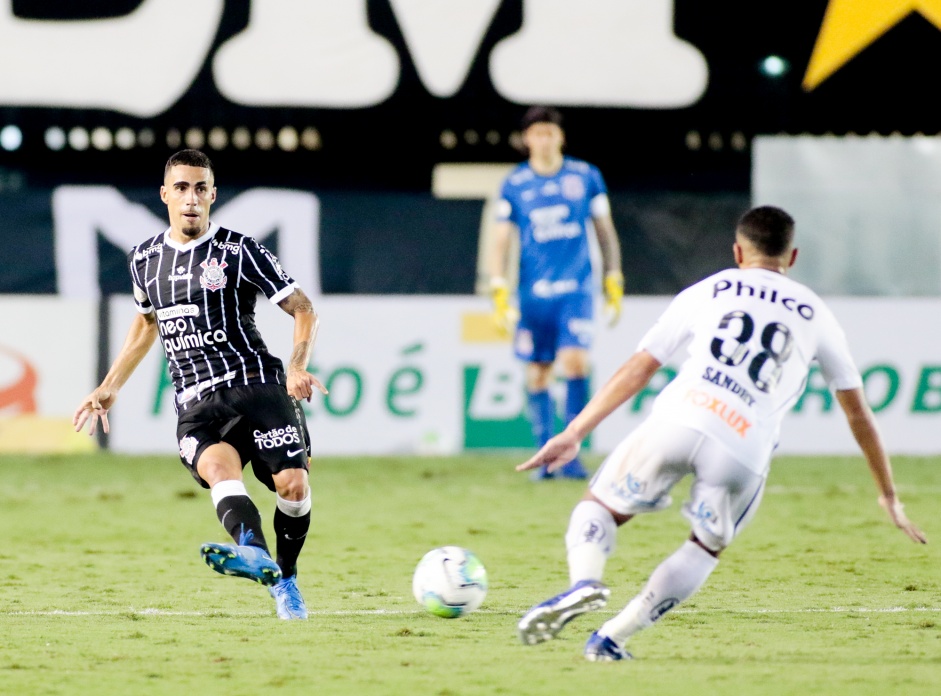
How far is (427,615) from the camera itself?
6195 millimetres

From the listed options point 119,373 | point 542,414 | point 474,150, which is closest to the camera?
point 119,373

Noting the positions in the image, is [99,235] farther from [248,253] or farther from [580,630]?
[580,630]

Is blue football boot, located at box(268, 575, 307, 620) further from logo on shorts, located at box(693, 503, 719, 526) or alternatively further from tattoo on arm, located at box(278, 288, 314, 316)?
logo on shorts, located at box(693, 503, 719, 526)

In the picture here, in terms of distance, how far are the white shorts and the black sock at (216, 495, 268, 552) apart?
4.82 ft

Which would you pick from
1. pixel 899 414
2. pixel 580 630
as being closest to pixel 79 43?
pixel 899 414

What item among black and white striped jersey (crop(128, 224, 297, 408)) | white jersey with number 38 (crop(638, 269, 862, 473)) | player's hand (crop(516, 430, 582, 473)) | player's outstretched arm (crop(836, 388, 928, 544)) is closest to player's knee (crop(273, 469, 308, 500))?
black and white striped jersey (crop(128, 224, 297, 408))

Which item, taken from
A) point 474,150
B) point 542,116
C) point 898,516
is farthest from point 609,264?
point 898,516

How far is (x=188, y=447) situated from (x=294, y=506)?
458 mm

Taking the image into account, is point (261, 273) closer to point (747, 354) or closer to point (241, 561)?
point (241, 561)

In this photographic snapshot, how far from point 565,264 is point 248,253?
538 cm

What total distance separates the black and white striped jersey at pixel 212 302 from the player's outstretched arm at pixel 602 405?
171cm

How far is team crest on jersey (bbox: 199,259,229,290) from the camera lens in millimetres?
6242

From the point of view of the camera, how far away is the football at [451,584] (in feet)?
19.7

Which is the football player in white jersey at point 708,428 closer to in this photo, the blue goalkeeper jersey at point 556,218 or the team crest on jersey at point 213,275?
the team crest on jersey at point 213,275
